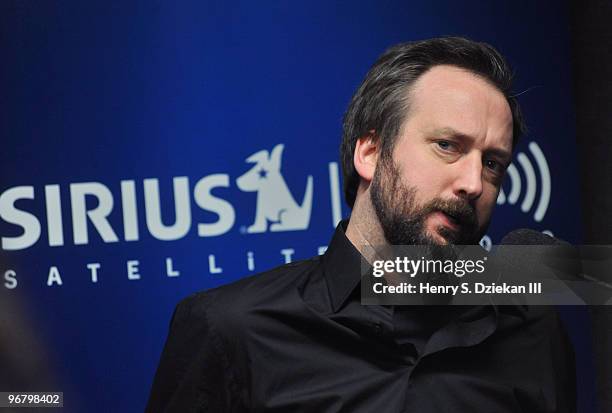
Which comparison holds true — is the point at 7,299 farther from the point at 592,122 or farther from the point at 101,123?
the point at 592,122

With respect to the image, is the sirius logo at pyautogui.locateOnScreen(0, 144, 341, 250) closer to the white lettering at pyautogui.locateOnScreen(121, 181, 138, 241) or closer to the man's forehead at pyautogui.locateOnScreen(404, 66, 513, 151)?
the white lettering at pyautogui.locateOnScreen(121, 181, 138, 241)

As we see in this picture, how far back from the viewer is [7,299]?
1.66 meters

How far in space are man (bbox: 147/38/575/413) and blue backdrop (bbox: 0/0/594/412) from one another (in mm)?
375

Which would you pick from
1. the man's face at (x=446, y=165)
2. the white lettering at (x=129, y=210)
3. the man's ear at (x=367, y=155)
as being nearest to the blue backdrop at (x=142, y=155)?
the white lettering at (x=129, y=210)

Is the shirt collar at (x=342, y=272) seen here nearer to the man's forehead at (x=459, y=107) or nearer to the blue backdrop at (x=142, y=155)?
the man's forehead at (x=459, y=107)

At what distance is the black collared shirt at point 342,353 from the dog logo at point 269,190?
377 millimetres

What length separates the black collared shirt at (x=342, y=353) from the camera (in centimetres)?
117

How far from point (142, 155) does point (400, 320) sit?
27.7 inches

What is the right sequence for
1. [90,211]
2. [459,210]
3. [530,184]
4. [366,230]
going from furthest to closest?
[530,184] < [90,211] < [366,230] < [459,210]

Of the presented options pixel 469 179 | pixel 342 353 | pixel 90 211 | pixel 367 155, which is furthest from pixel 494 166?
pixel 90 211

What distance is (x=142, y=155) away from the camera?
5.47 ft

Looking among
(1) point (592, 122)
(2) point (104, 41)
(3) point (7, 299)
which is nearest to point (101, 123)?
(2) point (104, 41)

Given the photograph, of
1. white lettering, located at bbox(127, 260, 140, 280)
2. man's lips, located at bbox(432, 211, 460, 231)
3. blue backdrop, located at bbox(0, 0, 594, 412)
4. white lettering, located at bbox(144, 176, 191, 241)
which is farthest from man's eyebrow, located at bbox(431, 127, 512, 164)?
white lettering, located at bbox(127, 260, 140, 280)

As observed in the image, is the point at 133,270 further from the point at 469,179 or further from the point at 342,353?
the point at 469,179
